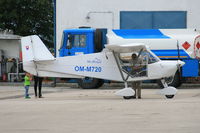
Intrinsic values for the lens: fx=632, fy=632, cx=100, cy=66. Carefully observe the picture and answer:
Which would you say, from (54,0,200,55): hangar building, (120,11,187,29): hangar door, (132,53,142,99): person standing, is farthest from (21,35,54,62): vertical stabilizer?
(120,11,187,29): hangar door

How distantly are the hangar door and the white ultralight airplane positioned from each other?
44.4 feet

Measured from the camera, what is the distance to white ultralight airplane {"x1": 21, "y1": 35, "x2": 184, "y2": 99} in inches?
872

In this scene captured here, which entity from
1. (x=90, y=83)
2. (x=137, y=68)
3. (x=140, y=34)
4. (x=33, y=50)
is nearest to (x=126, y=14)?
(x=140, y=34)

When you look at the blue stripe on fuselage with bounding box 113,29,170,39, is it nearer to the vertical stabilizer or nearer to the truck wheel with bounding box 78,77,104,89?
the truck wheel with bounding box 78,77,104,89

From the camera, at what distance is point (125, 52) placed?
22.7 meters

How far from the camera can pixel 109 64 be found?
2292 centimetres

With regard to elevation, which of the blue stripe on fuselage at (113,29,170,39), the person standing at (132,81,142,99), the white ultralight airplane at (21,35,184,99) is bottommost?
the person standing at (132,81,142,99)

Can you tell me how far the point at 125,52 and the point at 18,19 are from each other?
3936 cm

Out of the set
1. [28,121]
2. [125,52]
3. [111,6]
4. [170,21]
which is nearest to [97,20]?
[111,6]

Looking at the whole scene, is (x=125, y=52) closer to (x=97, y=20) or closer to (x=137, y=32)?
(x=137, y=32)

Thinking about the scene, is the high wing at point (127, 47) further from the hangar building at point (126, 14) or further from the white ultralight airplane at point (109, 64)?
the hangar building at point (126, 14)

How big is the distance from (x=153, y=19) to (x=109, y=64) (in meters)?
13.9

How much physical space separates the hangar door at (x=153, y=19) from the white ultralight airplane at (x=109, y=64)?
44.4 ft

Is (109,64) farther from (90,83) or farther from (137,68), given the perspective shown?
(90,83)
